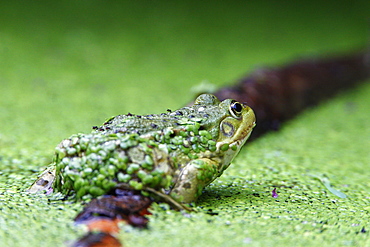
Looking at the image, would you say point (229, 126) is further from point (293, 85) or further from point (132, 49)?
point (132, 49)

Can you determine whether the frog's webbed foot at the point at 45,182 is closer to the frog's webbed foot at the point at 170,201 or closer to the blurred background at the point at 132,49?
the frog's webbed foot at the point at 170,201

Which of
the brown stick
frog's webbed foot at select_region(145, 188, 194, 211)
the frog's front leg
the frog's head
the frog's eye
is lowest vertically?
frog's webbed foot at select_region(145, 188, 194, 211)

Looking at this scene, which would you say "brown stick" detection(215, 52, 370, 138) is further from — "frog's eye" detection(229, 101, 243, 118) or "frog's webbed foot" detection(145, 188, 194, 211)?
"frog's webbed foot" detection(145, 188, 194, 211)

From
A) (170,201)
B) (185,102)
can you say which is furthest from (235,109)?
(185,102)

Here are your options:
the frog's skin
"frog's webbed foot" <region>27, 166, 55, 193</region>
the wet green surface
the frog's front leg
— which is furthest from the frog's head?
"frog's webbed foot" <region>27, 166, 55, 193</region>

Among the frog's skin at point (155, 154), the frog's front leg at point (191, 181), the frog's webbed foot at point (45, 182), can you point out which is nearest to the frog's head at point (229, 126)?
the frog's skin at point (155, 154)

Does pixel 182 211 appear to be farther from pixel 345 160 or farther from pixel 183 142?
pixel 345 160

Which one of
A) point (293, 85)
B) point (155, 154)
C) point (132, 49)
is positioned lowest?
point (155, 154)
